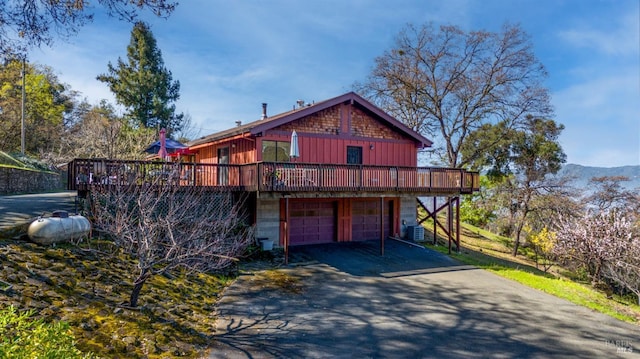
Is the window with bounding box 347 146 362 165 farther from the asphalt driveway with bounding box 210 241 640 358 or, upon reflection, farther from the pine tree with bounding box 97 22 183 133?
the pine tree with bounding box 97 22 183 133

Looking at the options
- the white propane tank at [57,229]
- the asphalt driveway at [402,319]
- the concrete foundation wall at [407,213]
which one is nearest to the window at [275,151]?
the asphalt driveway at [402,319]

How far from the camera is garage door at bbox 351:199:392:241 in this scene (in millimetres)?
16797

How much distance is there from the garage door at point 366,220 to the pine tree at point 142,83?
23352mm

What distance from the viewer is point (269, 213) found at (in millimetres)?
14508

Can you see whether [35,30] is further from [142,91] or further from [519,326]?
[142,91]

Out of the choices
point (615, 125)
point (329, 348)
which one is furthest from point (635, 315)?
point (615, 125)

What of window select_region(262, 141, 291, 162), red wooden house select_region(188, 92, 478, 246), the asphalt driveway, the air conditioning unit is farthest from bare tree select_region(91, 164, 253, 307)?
the air conditioning unit

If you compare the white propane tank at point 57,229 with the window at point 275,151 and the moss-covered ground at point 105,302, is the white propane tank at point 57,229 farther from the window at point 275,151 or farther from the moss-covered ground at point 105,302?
the window at point 275,151

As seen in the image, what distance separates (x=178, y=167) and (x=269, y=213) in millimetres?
4082

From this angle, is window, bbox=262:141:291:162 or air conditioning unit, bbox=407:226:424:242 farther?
air conditioning unit, bbox=407:226:424:242

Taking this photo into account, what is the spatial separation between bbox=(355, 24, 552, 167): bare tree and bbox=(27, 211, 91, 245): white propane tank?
20.0m

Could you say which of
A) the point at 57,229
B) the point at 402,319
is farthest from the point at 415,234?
the point at 57,229

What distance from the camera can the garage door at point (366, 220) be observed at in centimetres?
1680

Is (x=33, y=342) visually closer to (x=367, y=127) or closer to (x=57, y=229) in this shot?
(x=57, y=229)
